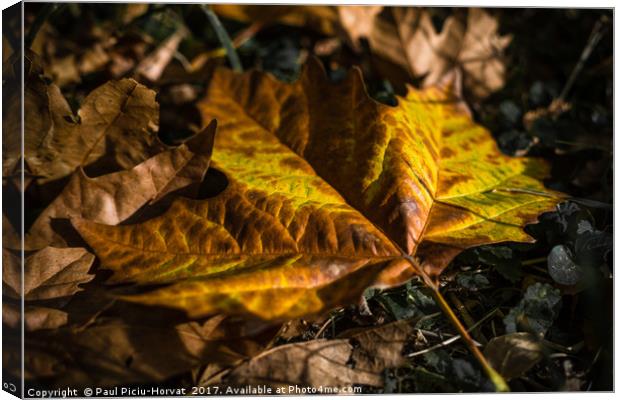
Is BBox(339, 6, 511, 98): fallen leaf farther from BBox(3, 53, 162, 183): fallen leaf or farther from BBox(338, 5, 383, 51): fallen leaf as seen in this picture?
BBox(3, 53, 162, 183): fallen leaf

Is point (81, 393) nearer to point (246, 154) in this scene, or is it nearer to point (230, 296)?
point (230, 296)

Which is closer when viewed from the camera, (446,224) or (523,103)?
(446,224)

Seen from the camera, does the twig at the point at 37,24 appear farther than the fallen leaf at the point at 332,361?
Yes

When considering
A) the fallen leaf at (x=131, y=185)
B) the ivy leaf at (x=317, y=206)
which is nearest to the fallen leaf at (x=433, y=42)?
the ivy leaf at (x=317, y=206)

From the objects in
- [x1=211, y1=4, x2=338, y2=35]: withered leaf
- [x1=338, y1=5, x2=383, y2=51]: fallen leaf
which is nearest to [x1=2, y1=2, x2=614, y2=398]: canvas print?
[x1=211, y1=4, x2=338, y2=35]: withered leaf

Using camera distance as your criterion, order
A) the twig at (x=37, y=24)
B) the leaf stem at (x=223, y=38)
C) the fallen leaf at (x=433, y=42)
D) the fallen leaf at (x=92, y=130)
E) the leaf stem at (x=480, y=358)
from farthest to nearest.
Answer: the fallen leaf at (x=433, y=42) → the leaf stem at (x=223, y=38) → the twig at (x=37, y=24) → the fallen leaf at (x=92, y=130) → the leaf stem at (x=480, y=358)

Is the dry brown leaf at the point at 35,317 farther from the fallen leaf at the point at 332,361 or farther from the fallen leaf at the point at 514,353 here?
the fallen leaf at the point at 514,353

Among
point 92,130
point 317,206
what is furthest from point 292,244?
point 92,130

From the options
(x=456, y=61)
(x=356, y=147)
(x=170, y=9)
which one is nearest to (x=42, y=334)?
(x=356, y=147)
